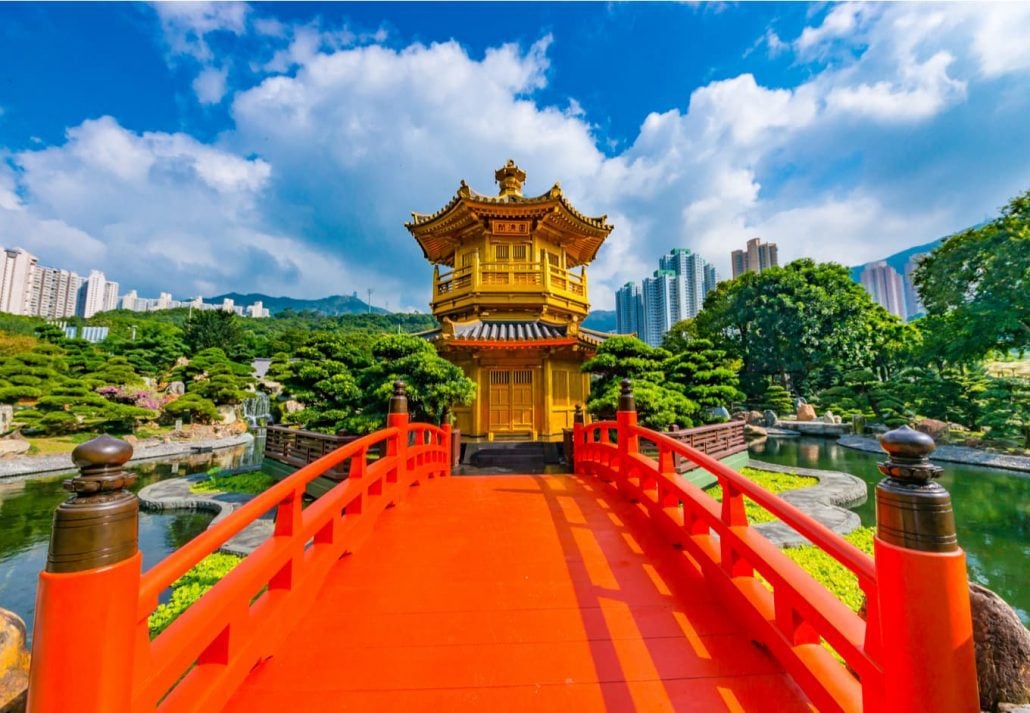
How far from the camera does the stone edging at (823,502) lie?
682 centimetres

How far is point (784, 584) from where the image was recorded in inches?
80.4

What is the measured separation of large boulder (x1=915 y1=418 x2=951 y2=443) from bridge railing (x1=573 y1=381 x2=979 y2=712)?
1913 cm

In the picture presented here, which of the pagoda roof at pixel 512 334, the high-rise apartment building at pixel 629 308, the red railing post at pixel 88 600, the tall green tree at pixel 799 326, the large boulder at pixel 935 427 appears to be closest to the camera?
the red railing post at pixel 88 600

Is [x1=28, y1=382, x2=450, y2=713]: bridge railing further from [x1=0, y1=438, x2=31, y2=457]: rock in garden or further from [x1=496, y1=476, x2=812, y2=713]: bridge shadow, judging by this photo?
[x1=0, y1=438, x2=31, y2=457]: rock in garden

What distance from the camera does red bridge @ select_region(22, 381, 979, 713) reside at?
1.28 m

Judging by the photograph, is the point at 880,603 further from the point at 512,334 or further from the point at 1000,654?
the point at 512,334

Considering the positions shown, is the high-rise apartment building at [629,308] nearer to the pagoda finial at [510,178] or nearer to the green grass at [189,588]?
the pagoda finial at [510,178]

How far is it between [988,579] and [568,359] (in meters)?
9.27

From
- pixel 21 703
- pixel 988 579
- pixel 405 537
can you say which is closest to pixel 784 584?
pixel 405 537

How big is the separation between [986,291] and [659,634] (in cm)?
1947

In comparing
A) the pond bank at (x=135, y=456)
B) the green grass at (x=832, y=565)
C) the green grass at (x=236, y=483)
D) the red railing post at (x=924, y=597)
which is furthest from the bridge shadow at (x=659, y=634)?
the pond bank at (x=135, y=456)

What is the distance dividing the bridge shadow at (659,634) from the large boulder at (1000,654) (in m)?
2.26

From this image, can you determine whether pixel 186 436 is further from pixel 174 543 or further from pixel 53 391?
pixel 174 543

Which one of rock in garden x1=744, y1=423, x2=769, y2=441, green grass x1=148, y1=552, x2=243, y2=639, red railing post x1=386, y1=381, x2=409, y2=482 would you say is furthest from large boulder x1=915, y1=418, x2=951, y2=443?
green grass x1=148, y1=552, x2=243, y2=639
